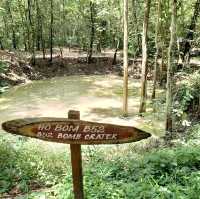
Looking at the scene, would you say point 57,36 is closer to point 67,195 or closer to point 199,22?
point 199,22

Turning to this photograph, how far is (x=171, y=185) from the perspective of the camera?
16.7 ft

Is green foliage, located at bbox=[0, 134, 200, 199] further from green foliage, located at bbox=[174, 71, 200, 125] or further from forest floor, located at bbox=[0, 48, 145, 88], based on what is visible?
forest floor, located at bbox=[0, 48, 145, 88]

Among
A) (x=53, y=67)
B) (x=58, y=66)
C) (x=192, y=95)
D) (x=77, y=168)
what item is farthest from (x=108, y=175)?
(x=58, y=66)

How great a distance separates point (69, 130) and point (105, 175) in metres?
2.02

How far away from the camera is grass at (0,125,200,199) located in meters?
5.00

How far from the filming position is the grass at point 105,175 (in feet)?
16.4

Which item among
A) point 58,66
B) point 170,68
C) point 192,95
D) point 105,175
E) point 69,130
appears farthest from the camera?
point 58,66

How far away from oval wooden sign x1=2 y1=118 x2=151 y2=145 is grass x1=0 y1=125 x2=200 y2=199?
4.16 ft

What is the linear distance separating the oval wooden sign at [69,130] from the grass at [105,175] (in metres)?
1.27

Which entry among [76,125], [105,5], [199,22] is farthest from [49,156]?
[105,5]

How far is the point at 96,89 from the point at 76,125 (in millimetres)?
16927

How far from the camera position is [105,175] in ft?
18.8

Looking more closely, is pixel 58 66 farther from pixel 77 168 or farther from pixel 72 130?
pixel 72 130

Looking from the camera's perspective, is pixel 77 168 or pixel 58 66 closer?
pixel 77 168
